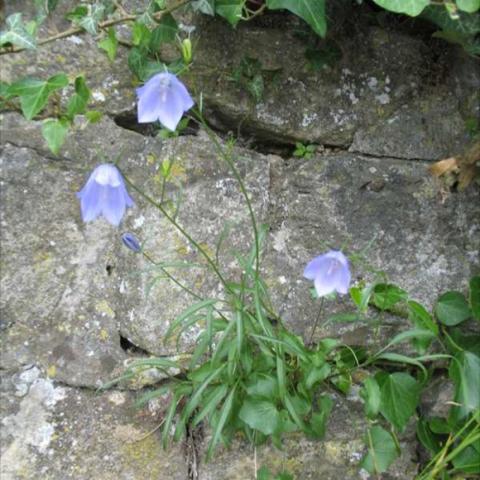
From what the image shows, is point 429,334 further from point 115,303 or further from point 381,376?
point 115,303

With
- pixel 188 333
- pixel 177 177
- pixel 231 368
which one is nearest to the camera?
pixel 231 368

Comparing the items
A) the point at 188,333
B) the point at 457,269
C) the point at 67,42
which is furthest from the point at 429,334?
the point at 67,42

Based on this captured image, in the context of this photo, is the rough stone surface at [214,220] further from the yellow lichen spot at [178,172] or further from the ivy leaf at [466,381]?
the ivy leaf at [466,381]

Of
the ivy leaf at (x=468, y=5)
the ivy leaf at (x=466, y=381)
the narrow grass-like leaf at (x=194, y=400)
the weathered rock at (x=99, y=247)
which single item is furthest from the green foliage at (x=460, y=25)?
the narrow grass-like leaf at (x=194, y=400)

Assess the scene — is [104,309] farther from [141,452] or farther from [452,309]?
[452,309]

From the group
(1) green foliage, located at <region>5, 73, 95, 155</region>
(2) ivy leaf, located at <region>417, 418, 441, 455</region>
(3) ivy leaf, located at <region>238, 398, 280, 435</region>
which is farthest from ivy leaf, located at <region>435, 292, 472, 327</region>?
(1) green foliage, located at <region>5, 73, 95, 155</region>
